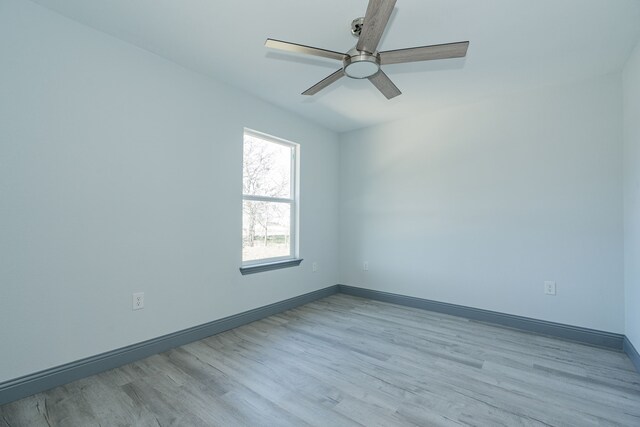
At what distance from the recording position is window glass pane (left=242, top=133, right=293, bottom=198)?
3186 millimetres

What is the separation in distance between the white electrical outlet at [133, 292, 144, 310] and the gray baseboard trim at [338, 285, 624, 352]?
2723mm

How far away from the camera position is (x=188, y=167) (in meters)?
2.58

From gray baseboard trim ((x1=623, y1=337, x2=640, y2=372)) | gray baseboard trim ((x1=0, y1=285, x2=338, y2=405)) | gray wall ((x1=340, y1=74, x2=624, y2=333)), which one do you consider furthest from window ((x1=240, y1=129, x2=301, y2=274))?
gray baseboard trim ((x1=623, y1=337, x2=640, y2=372))

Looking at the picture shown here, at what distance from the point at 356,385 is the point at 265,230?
1937 millimetres

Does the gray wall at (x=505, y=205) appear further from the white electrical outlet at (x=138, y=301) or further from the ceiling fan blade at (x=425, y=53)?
the white electrical outlet at (x=138, y=301)

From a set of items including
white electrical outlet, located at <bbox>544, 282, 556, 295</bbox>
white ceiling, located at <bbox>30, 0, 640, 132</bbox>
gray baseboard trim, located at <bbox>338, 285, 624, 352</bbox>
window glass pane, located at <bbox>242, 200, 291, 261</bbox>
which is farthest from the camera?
window glass pane, located at <bbox>242, 200, 291, 261</bbox>

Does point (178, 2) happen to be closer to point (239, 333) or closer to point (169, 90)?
point (169, 90)

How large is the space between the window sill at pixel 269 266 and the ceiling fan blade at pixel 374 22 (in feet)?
7.40

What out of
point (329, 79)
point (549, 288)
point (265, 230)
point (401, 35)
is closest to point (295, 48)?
point (329, 79)

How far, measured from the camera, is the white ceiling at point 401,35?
71.6 inches

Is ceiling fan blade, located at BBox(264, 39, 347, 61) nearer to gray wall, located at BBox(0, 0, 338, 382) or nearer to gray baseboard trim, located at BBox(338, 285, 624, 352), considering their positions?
gray wall, located at BBox(0, 0, 338, 382)

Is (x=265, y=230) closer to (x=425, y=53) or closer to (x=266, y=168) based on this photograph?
(x=266, y=168)

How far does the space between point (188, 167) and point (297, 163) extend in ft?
4.82

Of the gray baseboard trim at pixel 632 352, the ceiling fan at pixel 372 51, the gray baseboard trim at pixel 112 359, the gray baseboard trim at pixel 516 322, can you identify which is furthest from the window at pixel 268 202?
the gray baseboard trim at pixel 632 352
